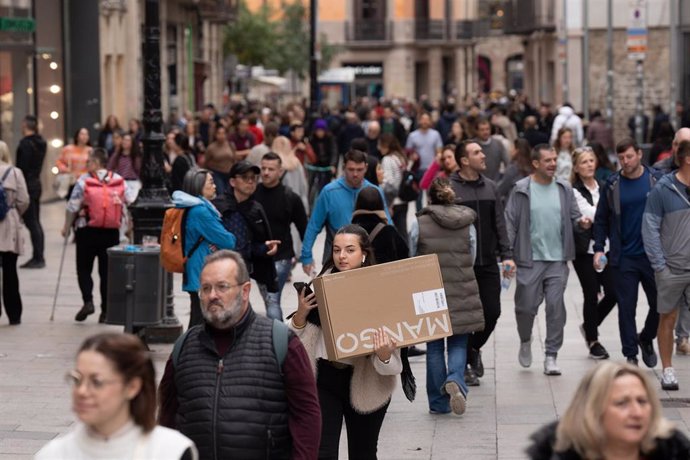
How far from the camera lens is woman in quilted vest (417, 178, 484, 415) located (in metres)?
10.3

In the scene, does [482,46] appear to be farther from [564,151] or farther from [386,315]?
[386,315]

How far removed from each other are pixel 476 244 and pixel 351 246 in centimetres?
361

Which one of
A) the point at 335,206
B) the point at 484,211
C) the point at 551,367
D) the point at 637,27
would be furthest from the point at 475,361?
the point at 637,27

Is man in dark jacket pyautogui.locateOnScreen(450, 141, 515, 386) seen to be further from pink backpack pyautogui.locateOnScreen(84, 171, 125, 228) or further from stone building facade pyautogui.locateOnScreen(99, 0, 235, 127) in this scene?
stone building facade pyautogui.locateOnScreen(99, 0, 235, 127)

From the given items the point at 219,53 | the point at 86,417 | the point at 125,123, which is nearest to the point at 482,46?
the point at 219,53

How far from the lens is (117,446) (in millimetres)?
4480

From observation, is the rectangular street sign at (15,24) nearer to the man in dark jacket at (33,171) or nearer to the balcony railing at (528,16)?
the man in dark jacket at (33,171)

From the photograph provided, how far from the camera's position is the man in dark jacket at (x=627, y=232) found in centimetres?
1142

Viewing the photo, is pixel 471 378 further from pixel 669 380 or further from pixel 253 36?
pixel 253 36

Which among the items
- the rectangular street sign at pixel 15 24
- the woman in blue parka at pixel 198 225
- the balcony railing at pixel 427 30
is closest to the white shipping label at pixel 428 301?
the woman in blue parka at pixel 198 225

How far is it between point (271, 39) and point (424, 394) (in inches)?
2277

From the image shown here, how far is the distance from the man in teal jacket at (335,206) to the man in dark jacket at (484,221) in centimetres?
87

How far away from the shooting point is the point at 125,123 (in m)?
37.2

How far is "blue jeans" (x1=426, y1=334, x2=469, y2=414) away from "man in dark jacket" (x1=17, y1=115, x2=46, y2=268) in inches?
360
